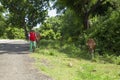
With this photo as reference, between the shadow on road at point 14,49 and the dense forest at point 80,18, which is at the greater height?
the dense forest at point 80,18

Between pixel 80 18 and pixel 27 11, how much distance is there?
25044 mm

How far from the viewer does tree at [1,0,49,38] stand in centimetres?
6109

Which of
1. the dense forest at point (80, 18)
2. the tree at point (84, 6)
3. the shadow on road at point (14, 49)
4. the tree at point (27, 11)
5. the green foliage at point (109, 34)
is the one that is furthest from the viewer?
the tree at point (27, 11)

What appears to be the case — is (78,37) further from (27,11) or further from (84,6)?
(27,11)

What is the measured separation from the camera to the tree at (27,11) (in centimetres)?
6109

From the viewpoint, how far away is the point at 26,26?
6481 centimetres

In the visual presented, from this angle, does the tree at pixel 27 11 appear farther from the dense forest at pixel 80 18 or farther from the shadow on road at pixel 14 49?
the shadow on road at pixel 14 49

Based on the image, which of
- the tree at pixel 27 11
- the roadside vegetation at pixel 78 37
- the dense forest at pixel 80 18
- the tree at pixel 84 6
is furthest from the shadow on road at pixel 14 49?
the tree at pixel 27 11

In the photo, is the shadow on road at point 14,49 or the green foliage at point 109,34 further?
the green foliage at point 109,34

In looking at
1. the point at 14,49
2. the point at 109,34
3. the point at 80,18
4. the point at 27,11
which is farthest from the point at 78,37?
the point at 27,11

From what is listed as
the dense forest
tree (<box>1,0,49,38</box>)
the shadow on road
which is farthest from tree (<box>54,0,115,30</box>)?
tree (<box>1,0,49,38</box>)

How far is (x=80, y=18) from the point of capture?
3841 cm

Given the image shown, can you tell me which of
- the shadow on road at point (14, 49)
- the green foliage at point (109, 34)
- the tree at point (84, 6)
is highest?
the tree at point (84, 6)

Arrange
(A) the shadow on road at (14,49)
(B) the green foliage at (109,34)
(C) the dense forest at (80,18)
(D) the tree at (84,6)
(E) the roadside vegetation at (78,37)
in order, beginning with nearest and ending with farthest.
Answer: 1. (E) the roadside vegetation at (78,37)
2. (A) the shadow on road at (14,49)
3. (B) the green foliage at (109,34)
4. (C) the dense forest at (80,18)
5. (D) the tree at (84,6)
